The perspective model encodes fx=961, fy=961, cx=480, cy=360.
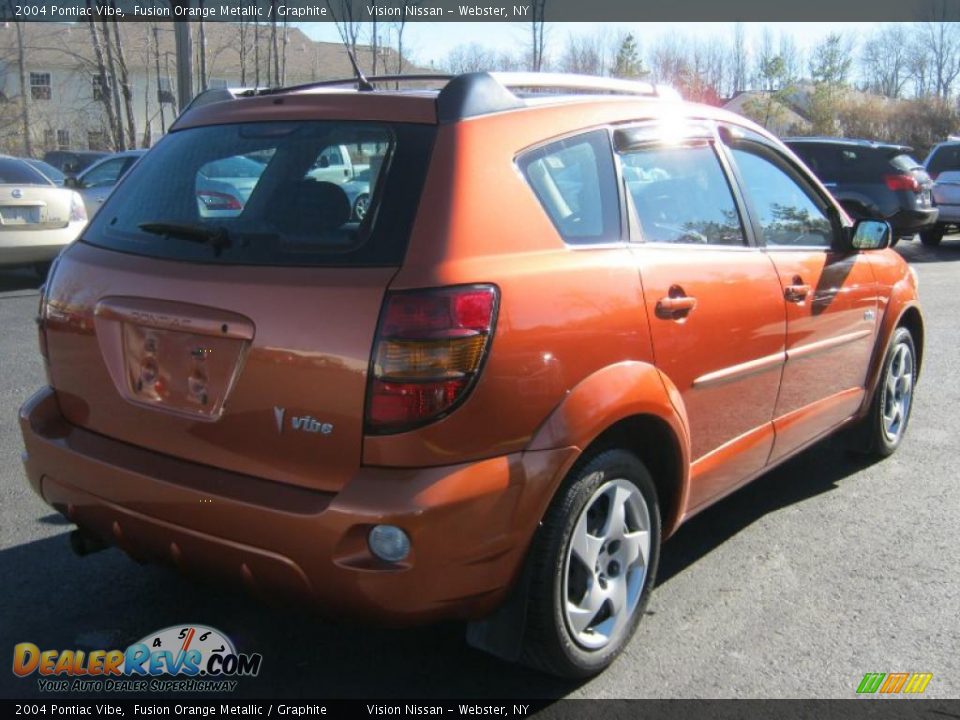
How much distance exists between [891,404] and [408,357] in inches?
142

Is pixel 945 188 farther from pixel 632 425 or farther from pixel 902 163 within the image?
pixel 632 425

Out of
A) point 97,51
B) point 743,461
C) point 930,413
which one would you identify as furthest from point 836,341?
point 97,51

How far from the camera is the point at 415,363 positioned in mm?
2445

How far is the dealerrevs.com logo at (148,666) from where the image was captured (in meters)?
2.94

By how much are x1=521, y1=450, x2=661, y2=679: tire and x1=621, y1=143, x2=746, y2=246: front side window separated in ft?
2.79

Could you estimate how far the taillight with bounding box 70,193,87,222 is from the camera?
1108cm

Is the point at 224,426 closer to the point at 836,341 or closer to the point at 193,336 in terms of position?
the point at 193,336

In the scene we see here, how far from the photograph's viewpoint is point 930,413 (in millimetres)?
6094

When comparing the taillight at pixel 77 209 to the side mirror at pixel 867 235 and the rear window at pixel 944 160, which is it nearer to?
the side mirror at pixel 867 235

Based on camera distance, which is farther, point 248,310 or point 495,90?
point 495,90

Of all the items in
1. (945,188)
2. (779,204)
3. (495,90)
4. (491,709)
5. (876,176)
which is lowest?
(491,709)

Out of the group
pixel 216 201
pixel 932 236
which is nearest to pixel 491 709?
pixel 216 201

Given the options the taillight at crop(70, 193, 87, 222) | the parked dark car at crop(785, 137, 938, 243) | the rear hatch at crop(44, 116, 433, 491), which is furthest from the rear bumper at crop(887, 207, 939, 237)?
the rear hatch at crop(44, 116, 433, 491)

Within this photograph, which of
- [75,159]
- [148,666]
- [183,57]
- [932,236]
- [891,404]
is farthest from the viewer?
[75,159]
